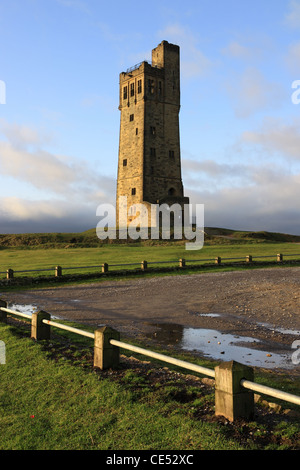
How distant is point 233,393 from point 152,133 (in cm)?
6044

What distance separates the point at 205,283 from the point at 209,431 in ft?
58.9

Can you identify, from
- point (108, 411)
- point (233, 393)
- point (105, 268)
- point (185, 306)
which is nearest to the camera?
point (233, 393)

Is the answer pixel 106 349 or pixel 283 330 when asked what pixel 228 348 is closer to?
pixel 283 330

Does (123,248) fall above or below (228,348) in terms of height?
above

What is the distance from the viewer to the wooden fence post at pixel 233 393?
543cm

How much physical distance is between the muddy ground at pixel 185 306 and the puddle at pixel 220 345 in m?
0.06

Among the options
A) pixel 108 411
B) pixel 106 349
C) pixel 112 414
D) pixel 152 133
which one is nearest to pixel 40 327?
pixel 106 349

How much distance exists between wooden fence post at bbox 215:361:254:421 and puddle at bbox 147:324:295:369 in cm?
348

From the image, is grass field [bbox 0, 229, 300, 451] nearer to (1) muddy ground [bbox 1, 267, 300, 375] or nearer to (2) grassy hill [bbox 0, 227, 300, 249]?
(1) muddy ground [bbox 1, 267, 300, 375]

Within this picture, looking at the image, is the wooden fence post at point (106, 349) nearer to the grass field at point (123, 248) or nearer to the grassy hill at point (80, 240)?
the grass field at point (123, 248)

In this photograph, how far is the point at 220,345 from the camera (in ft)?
34.6

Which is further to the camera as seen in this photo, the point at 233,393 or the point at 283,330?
the point at 283,330

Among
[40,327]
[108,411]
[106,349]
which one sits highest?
[106,349]
